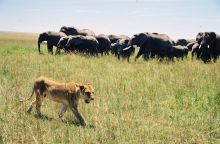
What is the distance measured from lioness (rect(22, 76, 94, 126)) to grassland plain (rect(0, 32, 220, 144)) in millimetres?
263

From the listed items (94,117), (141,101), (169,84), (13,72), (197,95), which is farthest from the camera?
(13,72)

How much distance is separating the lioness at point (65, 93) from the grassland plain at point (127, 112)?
26cm

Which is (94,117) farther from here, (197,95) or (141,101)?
(197,95)

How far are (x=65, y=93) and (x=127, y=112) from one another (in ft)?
5.24

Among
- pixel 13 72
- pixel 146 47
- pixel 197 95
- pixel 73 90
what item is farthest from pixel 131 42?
pixel 73 90

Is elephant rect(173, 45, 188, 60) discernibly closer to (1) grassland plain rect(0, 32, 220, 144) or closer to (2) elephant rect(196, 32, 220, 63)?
(2) elephant rect(196, 32, 220, 63)

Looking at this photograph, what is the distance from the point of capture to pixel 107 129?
733 centimetres

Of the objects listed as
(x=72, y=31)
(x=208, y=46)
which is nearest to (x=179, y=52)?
(x=208, y=46)

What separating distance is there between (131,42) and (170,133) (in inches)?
858

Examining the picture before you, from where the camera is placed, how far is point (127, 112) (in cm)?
905

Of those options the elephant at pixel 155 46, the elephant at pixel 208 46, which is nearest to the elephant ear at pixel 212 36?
the elephant at pixel 208 46

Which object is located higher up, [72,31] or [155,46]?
[72,31]

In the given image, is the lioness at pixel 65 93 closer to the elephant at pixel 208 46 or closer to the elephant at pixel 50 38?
the elephant at pixel 208 46

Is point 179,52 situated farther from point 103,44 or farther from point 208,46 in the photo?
point 103,44
